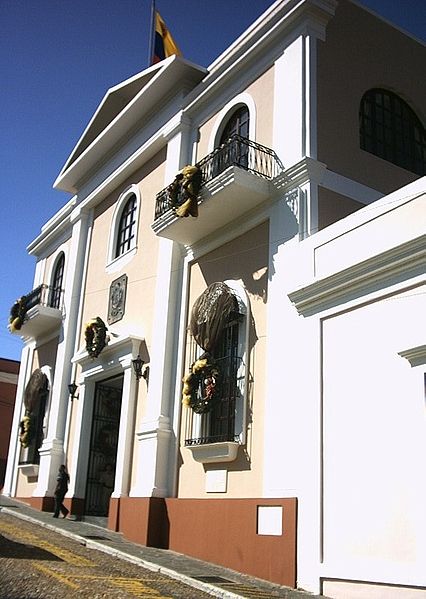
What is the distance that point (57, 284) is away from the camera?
21859 millimetres

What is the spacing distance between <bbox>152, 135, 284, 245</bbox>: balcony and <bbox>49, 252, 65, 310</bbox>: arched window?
7980mm

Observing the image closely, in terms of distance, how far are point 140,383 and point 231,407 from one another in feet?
11.1

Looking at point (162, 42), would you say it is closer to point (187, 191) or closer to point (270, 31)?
→ point (270, 31)

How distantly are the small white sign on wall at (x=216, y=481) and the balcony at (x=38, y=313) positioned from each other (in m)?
9.07

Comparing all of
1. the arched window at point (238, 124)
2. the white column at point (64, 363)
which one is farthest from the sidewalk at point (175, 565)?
the arched window at point (238, 124)

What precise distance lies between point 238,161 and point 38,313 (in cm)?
919

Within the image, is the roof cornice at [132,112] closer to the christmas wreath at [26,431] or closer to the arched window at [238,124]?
the arched window at [238,124]

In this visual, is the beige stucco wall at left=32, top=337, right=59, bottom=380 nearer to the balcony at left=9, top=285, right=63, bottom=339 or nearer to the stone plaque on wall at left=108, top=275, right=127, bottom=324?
the balcony at left=9, top=285, right=63, bottom=339

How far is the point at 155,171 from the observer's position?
1639cm

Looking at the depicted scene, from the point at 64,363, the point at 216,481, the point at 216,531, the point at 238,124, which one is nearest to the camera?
the point at 216,531

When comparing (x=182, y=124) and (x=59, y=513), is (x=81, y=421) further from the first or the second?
(x=182, y=124)

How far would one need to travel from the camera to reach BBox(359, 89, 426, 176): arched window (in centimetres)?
1327

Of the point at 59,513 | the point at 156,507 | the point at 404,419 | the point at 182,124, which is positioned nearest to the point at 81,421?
the point at 59,513

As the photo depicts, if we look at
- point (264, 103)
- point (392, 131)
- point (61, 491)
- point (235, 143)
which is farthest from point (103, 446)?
point (392, 131)
